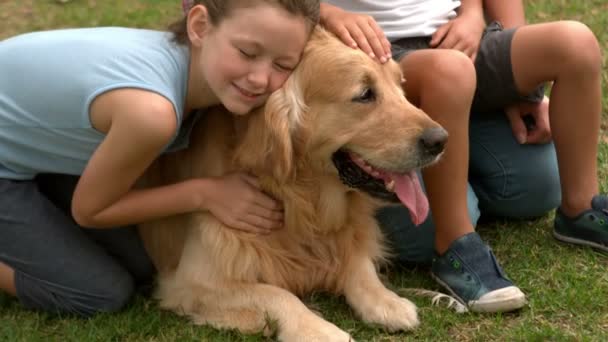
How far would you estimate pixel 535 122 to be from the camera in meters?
3.76

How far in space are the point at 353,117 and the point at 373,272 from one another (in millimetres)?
696

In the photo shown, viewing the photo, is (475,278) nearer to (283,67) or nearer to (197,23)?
(283,67)

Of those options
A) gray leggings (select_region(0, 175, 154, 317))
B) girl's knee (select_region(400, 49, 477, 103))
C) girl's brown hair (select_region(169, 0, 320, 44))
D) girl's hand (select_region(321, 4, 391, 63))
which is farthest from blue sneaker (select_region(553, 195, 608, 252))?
gray leggings (select_region(0, 175, 154, 317))

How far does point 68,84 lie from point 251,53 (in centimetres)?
71

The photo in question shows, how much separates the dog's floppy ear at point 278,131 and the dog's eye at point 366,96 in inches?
8.0

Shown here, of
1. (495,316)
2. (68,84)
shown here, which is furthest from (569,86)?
(68,84)

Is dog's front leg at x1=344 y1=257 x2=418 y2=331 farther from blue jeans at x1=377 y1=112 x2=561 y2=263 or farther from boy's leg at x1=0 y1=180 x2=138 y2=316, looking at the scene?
boy's leg at x1=0 y1=180 x2=138 y2=316

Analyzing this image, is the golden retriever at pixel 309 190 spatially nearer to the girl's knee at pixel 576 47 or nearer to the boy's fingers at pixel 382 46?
the boy's fingers at pixel 382 46

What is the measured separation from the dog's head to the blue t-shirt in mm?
372

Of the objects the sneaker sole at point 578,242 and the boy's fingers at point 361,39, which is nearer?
the boy's fingers at point 361,39

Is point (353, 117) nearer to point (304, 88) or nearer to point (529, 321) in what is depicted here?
point (304, 88)

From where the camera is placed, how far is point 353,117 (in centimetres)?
280

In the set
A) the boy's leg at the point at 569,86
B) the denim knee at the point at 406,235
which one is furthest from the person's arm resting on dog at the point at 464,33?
the denim knee at the point at 406,235

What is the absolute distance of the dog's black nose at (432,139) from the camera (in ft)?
8.97
